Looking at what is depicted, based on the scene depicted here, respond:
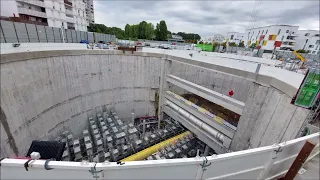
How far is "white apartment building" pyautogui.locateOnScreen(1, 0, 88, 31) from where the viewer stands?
21.4m

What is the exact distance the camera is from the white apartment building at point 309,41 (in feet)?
159

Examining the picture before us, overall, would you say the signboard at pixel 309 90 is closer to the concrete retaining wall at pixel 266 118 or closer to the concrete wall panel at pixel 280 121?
the concrete retaining wall at pixel 266 118

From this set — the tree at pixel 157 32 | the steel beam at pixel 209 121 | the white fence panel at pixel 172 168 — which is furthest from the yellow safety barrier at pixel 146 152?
the tree at pixel 157 32

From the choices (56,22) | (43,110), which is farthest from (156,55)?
(56,22)

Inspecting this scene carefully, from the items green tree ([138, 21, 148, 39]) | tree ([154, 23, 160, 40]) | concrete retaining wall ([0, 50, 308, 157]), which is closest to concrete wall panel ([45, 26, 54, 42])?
concrete retaining wall ([0, 50, 308, 157])

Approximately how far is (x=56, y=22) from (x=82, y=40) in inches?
461

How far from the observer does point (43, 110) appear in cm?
960

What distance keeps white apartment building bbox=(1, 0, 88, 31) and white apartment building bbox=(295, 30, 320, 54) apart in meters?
70.4

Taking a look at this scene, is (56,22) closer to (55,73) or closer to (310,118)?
(55,73)

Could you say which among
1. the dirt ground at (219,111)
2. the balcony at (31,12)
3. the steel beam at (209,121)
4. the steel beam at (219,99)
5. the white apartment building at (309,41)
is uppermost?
the white apartment building at (309,41)

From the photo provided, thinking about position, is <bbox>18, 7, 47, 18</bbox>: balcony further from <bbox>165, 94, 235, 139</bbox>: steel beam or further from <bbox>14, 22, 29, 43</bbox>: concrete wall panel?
<bbox>165, 94, 235, 139</bbox>: steel beam

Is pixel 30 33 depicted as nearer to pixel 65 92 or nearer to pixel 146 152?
pixel 65 92

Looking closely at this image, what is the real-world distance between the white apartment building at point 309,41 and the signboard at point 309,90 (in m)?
64.9

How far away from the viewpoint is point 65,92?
1125 centimetres
